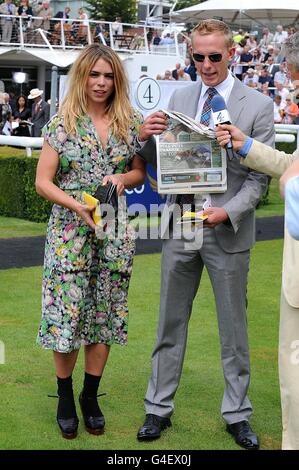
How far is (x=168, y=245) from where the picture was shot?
4.52 meters

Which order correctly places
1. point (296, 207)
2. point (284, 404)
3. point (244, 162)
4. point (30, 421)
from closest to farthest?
point (296, 207) < point (284, 404) < point (244, 162) < point (30, 421)

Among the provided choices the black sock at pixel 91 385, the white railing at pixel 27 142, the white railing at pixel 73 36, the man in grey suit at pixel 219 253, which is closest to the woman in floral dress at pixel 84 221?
the black sock at pixel 91 385

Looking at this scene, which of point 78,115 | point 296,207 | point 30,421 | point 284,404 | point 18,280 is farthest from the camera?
point 18,280

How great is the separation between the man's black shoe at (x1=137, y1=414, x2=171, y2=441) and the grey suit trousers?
4cm

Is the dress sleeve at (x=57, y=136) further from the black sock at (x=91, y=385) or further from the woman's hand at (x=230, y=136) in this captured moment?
the black sock at (x=91, y=385)

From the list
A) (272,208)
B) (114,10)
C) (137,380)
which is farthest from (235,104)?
(114,10)

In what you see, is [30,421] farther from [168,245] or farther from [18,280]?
A: [18,280]

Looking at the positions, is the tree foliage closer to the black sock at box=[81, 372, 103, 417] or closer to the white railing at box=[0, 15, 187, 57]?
the white railing at box=[0, 15, 187, 57]

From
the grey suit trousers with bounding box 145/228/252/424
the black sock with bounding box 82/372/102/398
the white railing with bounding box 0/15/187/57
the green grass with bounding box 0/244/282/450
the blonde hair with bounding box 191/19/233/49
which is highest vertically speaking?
the white railing with bounding box 0/15/187/57

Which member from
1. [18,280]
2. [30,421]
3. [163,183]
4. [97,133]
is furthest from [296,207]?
[18,280]

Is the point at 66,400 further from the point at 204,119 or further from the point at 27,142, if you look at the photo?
the point at 27,142

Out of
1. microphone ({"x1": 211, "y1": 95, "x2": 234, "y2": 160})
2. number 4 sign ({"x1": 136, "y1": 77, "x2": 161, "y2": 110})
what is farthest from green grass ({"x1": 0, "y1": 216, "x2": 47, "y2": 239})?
microphone ({"x1": 211, "y1": 95, "x2": 234, "y2": 160})

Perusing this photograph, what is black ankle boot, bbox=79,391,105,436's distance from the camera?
452 centimetres
